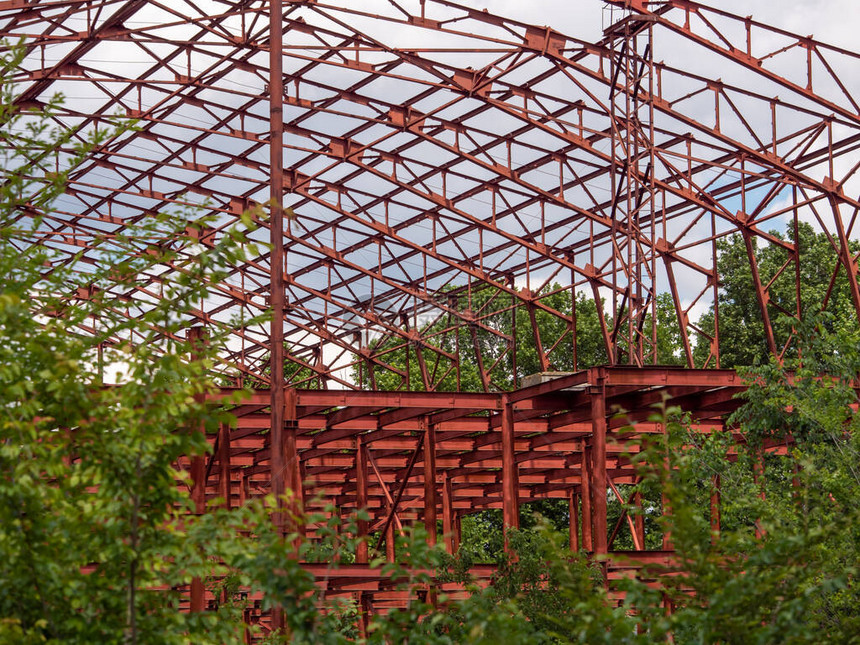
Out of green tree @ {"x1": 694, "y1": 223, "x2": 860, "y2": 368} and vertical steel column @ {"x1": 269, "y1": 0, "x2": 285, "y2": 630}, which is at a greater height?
green tree @ {"x1": 694, "y1": 223, "x2": 860, "y2": 368}

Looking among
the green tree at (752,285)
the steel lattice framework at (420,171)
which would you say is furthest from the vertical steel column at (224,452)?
the green tree at (752,285)

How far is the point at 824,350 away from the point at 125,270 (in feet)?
42.9

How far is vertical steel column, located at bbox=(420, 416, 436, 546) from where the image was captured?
2789 centimetres

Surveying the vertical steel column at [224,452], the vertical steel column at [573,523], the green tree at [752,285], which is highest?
the green tree at [752,285]

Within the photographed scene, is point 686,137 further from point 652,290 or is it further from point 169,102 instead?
point 169,102

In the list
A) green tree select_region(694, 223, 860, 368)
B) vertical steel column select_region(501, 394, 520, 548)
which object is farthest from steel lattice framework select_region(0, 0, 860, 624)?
green tree select_region(694, 223, 860, 368)

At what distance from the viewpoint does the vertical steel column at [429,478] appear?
27891 mm

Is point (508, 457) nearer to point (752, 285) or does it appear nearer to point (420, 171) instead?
point (420, 171)

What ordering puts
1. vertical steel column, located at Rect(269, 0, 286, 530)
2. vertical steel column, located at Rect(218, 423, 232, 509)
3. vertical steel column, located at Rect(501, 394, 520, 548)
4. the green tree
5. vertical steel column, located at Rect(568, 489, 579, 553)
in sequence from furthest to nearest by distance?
the green tree, vertical steel column, located at Rect(568, 489, 579, 553), vertical steel column, located at Rect(501, 394, 520, 548), vertical steel column, located at Rect(218, 423, 232, 509), vertical steel column, located at Rect(269, 0, 286, 530)

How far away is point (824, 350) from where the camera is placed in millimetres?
20344

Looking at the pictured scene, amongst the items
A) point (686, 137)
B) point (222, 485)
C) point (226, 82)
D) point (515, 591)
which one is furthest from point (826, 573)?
point (226, 82)

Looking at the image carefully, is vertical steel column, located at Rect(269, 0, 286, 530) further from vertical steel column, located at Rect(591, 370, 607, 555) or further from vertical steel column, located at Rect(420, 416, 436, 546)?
vertical steel column, located at Rect(420, 416, 436, 546)

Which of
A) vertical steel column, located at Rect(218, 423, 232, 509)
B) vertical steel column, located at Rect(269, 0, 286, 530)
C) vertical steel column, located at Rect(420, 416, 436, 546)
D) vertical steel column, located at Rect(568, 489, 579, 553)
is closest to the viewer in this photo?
vertical steel column, located at Rect(269, 0, 286, 530)

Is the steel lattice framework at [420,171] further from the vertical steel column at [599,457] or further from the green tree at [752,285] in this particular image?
the green tree at [752,285]
